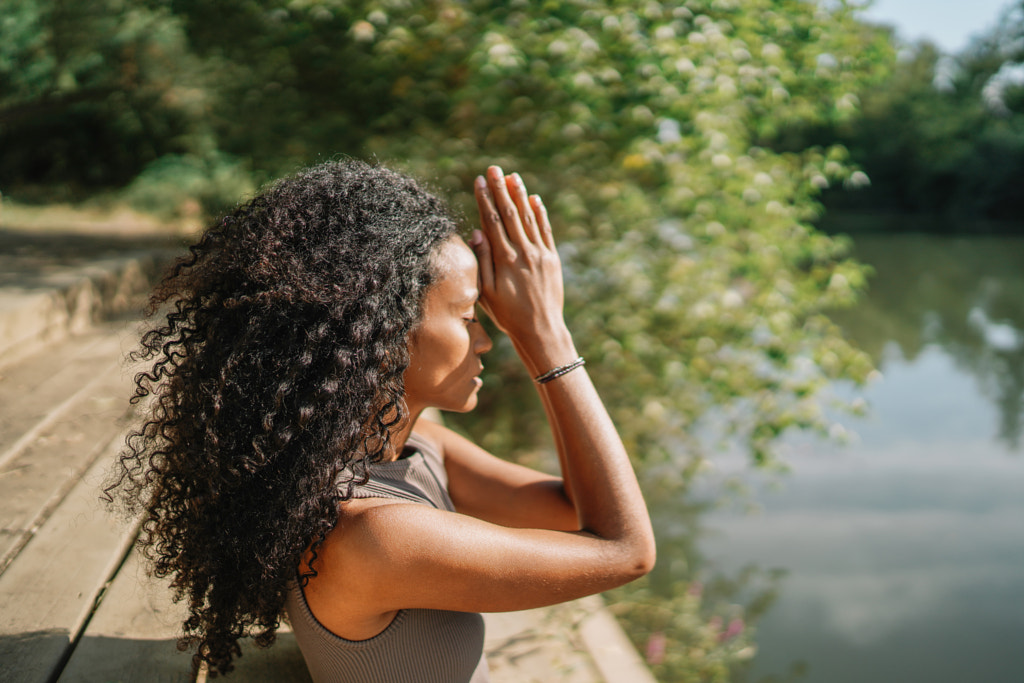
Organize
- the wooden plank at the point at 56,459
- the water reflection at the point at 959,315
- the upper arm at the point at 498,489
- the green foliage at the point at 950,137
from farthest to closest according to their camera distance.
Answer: the green foliage at the point at 950,137 → the water reflection at the point at 959,315 → the wooden plank at the point at 56,459 → the upper arm at the point at 498,489

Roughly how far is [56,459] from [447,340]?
1667 millimetres

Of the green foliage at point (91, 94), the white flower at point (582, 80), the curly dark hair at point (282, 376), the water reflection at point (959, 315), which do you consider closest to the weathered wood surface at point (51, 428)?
Result: the curly dark hair at point (282, 376)

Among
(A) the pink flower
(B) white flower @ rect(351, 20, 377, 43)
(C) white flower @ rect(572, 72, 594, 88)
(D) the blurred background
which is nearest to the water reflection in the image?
(D) the blurred background

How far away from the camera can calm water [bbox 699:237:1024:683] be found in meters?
4.47

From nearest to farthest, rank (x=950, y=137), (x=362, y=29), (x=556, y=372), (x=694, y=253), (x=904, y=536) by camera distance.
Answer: (x=556, y=372) → (x=362, y=29) → (x=694, y=253) → (x=904, y=536) → (x=950, y=137)

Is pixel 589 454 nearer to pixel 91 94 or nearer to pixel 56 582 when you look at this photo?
pixel 56 582

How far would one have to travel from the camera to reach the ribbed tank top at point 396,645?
48.8 inches

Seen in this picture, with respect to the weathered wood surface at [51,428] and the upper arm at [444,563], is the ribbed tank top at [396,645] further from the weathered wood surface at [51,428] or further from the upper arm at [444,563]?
the weathered wood surface at [51,428]

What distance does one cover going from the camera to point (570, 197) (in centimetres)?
460

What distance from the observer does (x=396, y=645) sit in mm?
1241

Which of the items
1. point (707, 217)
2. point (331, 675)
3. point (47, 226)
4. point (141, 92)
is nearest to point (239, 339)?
point (331, 675)

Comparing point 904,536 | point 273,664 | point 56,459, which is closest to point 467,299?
point 273,664

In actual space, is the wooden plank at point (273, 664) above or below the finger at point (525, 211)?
below

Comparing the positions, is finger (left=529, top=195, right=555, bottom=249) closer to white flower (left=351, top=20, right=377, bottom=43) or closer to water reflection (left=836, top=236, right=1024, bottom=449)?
white flower (left=351, top=20, right=377, bottom=43)
